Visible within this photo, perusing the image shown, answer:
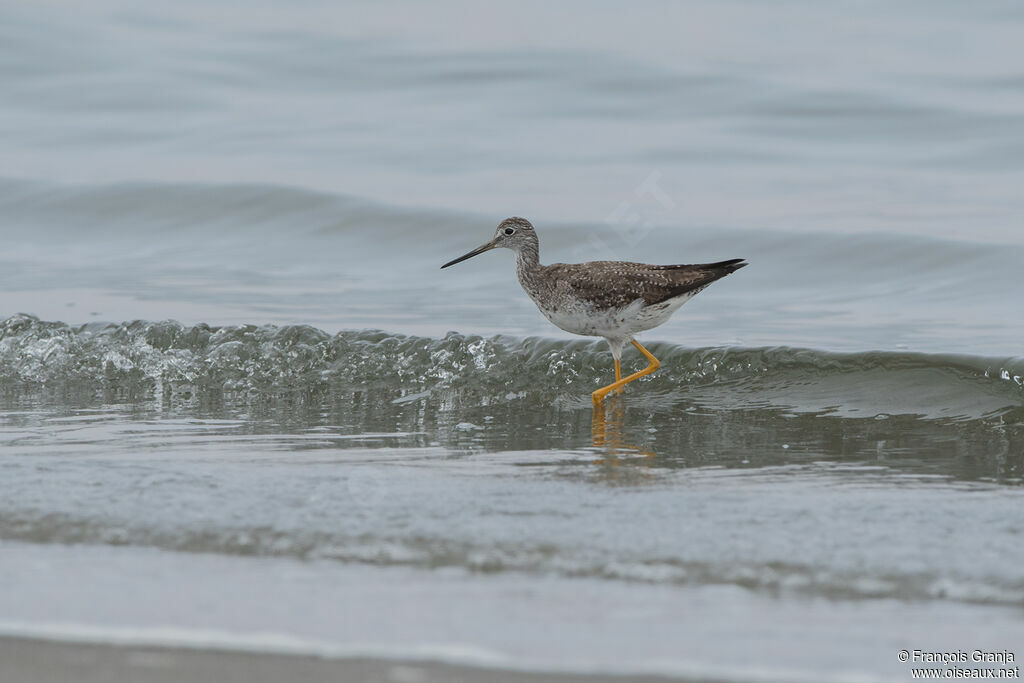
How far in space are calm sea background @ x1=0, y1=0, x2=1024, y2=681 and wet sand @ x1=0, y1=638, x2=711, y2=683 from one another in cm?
9

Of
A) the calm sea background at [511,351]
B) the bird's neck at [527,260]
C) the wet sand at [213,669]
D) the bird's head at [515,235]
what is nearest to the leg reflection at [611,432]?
the calm sea background at [511,351]

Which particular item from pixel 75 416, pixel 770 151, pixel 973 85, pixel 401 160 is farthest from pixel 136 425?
pixel 973 85

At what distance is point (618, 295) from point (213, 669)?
5390 mm

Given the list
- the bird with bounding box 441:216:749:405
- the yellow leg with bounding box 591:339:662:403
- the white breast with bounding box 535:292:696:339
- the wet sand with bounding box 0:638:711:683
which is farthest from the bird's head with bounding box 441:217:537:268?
the wet sand with bounding box 0:638:711:683

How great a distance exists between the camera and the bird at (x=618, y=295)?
880cm

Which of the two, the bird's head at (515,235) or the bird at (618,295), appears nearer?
the bird at (618,295)

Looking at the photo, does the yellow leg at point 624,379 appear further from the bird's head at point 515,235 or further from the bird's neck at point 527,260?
the bird's head at point 515,235

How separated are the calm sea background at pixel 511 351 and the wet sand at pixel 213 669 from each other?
9cm

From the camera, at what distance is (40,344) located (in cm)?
1010

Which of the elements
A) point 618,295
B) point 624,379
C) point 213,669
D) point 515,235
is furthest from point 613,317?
point 213,669

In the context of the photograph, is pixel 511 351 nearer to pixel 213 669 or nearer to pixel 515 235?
pixel 515 235

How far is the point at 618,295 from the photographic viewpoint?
8.80 meters

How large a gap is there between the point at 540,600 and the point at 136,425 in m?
4.09

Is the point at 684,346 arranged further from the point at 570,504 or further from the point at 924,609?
the point at 924,609
